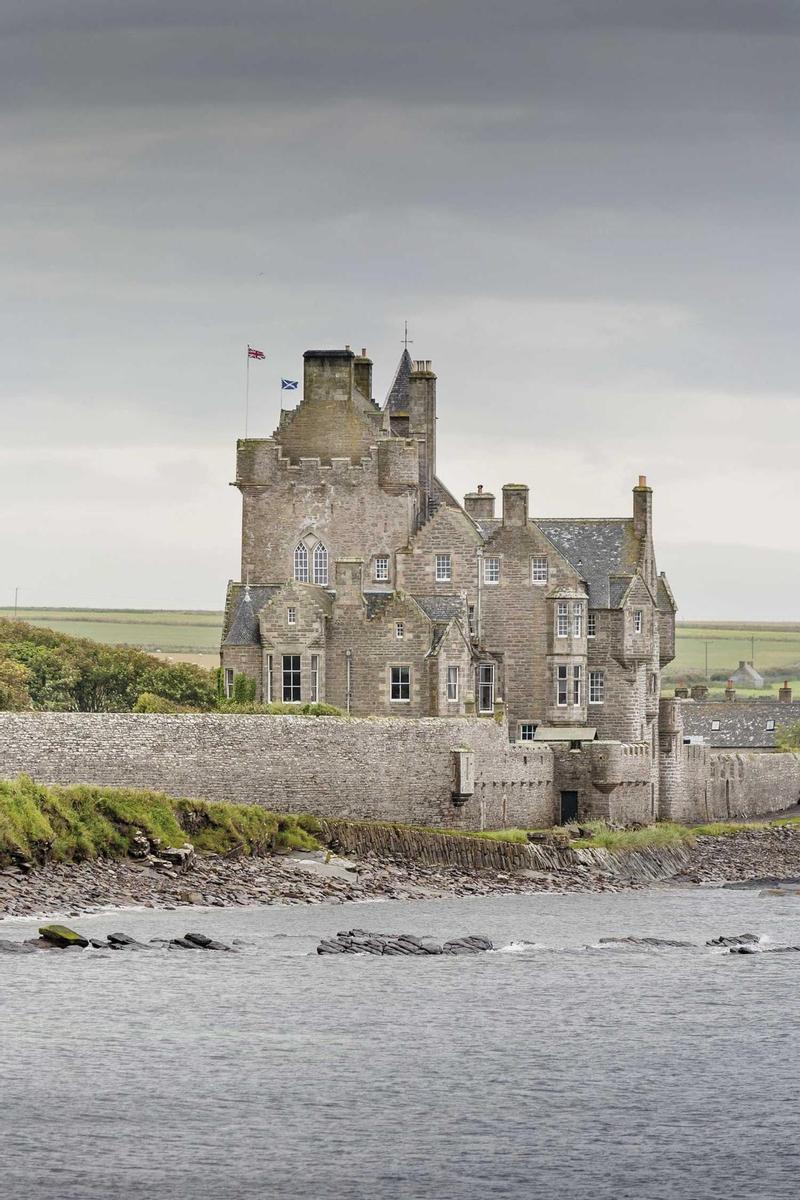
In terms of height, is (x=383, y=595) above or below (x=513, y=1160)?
above

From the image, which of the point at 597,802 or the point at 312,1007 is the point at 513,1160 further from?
the point at 597,802

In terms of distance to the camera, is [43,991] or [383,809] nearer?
[43,991]

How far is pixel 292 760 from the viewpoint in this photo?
68188 millimetres

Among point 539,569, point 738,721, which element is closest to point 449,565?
point 539,569

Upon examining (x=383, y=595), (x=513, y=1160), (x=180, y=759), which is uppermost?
(x=383, y=595)

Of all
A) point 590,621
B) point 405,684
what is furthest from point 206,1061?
point 590,621

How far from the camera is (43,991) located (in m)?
44.9

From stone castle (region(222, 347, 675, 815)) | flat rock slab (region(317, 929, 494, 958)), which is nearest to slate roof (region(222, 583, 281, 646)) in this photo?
stone castle (region(222, 347, 675, 815))

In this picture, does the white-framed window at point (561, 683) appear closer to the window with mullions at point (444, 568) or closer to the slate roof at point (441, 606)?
the slate roof at point (441, 606)

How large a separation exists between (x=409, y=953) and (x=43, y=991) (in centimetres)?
1053

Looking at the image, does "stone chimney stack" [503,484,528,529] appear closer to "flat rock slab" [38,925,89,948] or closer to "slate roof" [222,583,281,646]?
"slate roof" [222,583,281,646]

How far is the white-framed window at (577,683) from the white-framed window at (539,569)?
131 inches

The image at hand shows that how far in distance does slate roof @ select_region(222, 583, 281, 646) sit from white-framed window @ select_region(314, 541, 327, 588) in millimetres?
1800

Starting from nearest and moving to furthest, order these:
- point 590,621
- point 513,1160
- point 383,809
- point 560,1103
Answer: point 513,1160
point 560,1103
point 383,809
point 590,621
